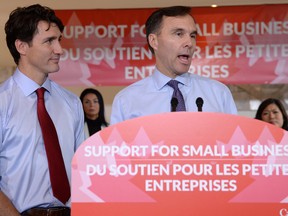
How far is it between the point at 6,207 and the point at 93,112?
3682 millimetres

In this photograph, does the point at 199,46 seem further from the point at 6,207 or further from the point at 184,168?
the point at 184,168

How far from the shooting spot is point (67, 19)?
15.9ft

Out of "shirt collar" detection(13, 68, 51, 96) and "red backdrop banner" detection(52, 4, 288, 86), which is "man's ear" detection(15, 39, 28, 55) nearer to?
"shirt collar" detection(13, 68, 51, 96)

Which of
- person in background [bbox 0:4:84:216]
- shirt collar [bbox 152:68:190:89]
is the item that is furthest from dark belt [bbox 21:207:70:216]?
shirt collar [bbox 152:68:190:89]

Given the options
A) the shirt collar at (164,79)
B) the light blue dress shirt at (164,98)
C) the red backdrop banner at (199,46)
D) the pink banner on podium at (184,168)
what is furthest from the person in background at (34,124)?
the red backdrop banner at (199,46)

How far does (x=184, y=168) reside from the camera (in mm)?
1233

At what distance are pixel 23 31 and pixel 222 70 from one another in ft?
9.43

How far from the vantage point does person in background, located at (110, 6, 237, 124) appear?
6.66 feet

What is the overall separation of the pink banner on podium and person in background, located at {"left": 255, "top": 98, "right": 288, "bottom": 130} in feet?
12.2

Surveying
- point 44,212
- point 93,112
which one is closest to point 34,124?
point 44,212

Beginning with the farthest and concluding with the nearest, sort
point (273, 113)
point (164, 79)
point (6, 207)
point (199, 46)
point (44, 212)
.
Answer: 1. point (273, 113)
2. point (199, 46)
3. point (164, 79)
4. point (44, 212)
5. point (6, 207)

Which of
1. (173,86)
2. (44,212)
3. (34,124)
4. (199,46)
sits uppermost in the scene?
(199,46)

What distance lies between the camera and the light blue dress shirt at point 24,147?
1.93 meters

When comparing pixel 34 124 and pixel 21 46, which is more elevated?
pixel 21 46
